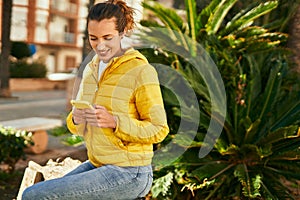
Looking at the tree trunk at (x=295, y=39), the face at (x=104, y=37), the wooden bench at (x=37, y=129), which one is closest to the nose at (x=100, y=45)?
the face at (x=104, y=37)

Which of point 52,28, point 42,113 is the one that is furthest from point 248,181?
point 52,28

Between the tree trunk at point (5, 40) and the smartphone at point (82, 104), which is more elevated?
the smartphone at point (82, 104)

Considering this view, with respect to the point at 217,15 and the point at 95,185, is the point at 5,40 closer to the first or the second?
the point at 217,15

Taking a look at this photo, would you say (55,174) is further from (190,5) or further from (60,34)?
(60,34)

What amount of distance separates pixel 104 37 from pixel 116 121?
0.33 metres

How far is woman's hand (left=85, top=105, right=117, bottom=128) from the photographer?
170cm

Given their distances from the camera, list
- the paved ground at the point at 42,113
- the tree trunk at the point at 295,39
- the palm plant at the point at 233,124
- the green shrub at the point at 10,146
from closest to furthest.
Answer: the palm plant at the point at 233,124, the green shrub at the point at 10,146, the tree trunk at the point at 295,39, the paved ground at the point at 42,113

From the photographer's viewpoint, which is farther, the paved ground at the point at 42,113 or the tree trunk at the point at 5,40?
the tree trunk at the point at 5,40

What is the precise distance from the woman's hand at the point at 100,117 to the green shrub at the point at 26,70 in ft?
64.2

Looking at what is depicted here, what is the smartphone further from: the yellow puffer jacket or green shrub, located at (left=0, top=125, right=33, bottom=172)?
green shrub, located at (left=0, top=125, right=33, bottom=172)

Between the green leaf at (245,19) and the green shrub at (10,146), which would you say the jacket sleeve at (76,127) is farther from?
the green leaf at (245,19)

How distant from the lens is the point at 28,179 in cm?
345

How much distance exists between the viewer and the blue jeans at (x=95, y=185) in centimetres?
175

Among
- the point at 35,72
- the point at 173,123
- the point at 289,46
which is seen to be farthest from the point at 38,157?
the point at 35,72
